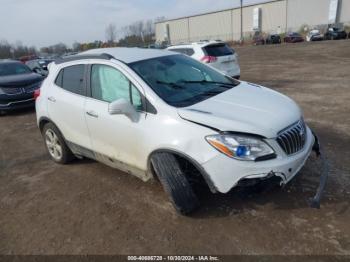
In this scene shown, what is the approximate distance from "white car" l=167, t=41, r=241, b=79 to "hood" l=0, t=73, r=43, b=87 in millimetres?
4978

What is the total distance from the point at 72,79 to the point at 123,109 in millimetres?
1498

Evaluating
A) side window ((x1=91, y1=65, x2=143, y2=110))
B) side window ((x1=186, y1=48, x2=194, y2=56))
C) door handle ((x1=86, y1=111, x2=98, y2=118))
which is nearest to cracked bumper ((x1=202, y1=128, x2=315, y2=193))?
side window ((x1=91, y1=65, x2=143, y2=110))

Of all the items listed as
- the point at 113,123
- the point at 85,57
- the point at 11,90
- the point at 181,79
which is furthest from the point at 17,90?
the point at 181,79

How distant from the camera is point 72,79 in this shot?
14.8 feet

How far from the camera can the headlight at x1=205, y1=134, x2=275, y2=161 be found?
3014 millimetres

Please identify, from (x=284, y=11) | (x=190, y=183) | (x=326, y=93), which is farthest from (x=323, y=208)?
(x=284, y=11)

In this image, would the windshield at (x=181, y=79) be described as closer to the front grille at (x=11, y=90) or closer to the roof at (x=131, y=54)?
the roof at (x=131, y=54)

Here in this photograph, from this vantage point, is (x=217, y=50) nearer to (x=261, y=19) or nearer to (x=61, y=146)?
(x=61, y=146)

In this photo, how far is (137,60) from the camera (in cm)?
402

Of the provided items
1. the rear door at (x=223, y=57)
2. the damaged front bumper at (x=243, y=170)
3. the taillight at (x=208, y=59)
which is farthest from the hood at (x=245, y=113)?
the rear door at (x=223, y=57)

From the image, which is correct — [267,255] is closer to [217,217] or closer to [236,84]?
[217,217]

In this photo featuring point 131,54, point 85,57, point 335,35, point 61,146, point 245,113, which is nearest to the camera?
point 245,113

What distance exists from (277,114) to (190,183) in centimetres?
116

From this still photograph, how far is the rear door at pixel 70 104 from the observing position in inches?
169
